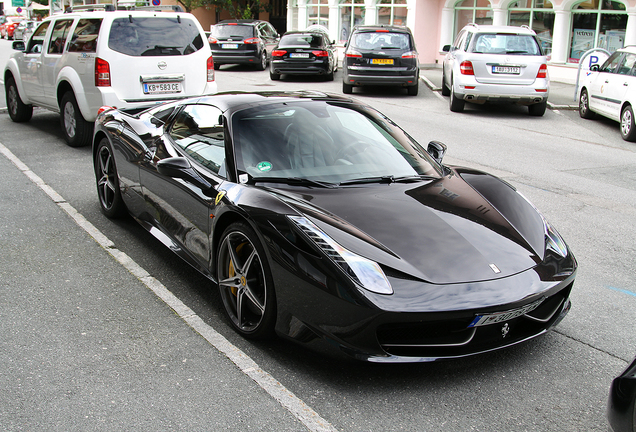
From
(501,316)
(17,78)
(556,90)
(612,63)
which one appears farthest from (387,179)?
(556,90)

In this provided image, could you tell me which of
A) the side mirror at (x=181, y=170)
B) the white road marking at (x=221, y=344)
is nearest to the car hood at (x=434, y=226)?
the side mirror at (x=181, y=170)

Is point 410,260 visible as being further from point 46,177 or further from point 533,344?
point 46,177

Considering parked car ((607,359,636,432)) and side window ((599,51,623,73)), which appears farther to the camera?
side window ((599,51,623,73))

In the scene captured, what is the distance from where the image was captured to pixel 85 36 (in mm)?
9664

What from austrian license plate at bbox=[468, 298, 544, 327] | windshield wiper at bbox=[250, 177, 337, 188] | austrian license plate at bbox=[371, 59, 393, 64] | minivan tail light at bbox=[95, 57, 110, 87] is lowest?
austrian license plate at bbox=[468, 298, 544, 327]

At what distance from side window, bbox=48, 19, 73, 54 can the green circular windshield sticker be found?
729 centimetres

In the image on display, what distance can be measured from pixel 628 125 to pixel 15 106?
11.2m

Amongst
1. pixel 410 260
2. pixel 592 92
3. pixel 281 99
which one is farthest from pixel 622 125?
pixel 410 260

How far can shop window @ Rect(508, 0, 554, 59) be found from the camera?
22.5 metres

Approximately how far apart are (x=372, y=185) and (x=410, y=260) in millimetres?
962

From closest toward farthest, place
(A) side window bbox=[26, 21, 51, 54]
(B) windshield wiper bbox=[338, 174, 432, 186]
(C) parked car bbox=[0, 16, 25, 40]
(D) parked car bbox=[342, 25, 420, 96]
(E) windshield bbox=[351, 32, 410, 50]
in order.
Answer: (B) windshield wiper bbox=[338, 174, 432, 186] < (A) side window bbox=[26, 21, 51, 54] < (D) parked car bbox=[342, 25, 420, 96] < (E) windshield bbox=[351, 32, 410, 50] < (C) parked car bbox=[0, 16, 25, 40]

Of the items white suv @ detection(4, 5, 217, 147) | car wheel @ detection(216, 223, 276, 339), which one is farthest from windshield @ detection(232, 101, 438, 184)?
white suv @ detection(4, 5, 217, 147)

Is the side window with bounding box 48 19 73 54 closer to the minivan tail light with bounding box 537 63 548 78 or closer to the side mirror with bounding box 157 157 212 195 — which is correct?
the side mirror with bounding box 157 157 212 195

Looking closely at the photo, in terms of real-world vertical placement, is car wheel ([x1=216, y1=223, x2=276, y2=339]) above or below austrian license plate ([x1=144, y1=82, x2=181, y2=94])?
below
